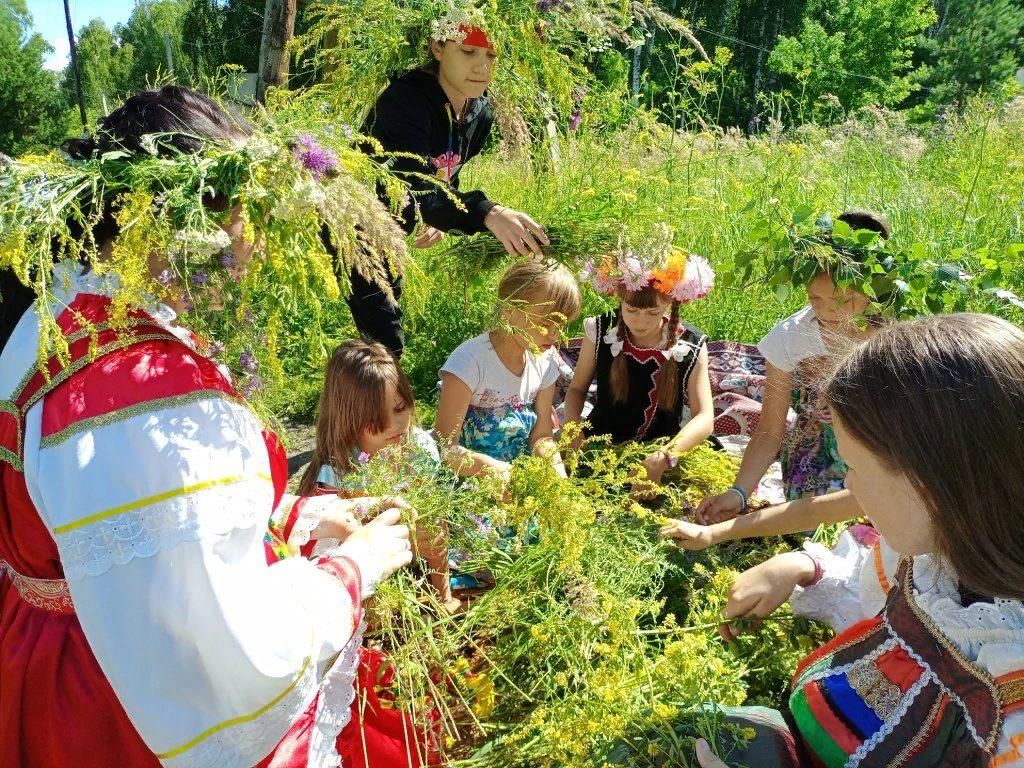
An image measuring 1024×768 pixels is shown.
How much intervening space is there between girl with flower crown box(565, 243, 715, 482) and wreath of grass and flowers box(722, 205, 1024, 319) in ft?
2.23

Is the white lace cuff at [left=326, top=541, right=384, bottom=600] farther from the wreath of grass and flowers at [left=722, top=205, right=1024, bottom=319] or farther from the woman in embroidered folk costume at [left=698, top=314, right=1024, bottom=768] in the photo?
the wreath of grass and flowers at [left=722, top=205, right=1024, bottom=319]

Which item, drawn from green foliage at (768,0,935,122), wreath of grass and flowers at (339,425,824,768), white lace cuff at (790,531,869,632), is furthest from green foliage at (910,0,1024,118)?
wreath of grass and flowers at (339,425,824,768)

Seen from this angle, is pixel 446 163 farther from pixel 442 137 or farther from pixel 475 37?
pixel 475 37

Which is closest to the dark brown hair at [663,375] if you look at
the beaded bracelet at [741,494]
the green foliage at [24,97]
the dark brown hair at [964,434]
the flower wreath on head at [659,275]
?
the flower wreath on head at [659,275]

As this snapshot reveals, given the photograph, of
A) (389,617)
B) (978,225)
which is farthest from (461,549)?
(978,225)

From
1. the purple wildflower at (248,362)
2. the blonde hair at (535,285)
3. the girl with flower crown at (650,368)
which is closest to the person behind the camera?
the purple wildflower at (248,362)

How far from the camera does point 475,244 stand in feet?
9.30

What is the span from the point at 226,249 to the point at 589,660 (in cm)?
116

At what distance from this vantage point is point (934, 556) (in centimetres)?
133

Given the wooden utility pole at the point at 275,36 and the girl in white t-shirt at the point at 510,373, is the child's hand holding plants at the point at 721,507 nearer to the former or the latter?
the girl in white t-shirt at the point at 510,373

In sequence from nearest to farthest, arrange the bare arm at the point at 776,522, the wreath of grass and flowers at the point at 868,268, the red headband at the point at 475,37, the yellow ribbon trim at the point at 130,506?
the yellow ribbon trim at the point at 130,506 < the wreath of grass and flowers at the point at 868,268 < the bare arm at the point at 776,522 < the red headband at the point at 475,37

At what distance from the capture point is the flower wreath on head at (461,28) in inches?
96.9

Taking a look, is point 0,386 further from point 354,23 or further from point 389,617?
point 354,23

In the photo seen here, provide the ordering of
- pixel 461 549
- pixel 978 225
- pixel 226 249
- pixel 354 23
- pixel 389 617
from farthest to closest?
pixel 978 225, pixel 354 23, pixel 461 549, pixel 389 617, pixel 226 249
